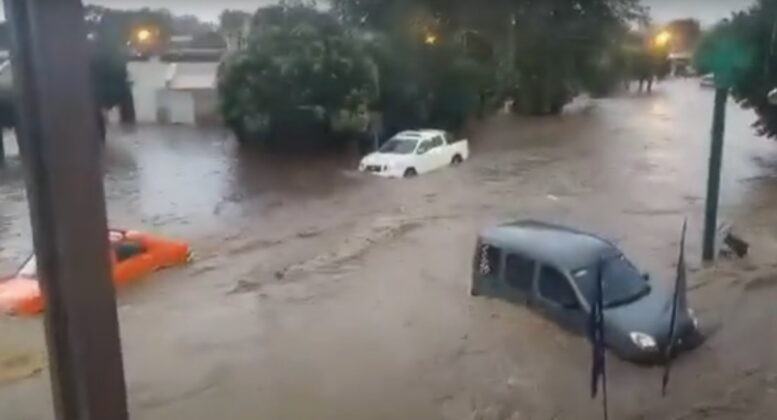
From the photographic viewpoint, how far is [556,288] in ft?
7.67

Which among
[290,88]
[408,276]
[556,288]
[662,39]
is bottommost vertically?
[408,276]

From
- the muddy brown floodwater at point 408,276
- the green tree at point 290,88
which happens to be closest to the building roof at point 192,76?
the muddy brown floodwater at point 408,276

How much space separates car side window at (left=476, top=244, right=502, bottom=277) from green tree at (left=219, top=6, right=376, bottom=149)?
223 centimetres

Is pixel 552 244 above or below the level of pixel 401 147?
above

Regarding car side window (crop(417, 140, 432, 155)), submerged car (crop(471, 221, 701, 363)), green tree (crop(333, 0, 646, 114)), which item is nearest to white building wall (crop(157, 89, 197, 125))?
green tree (crop(333, 0, 646, 114))

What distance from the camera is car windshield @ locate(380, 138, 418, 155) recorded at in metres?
5.17

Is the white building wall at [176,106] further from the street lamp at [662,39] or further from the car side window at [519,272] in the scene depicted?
the street lamp at [662,39]

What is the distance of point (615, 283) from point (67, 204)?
→ 174 centimetres

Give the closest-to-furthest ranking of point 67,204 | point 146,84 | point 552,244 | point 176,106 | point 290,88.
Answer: point 67,204
point 552,244
point 146,84
point 176,106
point 290,88

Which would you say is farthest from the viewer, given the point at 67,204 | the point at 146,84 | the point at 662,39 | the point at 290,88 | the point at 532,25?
the point at 290,88

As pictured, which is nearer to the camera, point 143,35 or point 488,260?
point 143,35

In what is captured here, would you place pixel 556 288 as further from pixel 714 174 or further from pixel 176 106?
pixel 176 106

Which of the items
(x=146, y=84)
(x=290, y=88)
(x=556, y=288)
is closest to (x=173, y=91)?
(x=146, y=84)

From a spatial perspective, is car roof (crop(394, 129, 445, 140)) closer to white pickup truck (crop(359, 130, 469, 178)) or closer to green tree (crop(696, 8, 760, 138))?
white pickup truck (crop(359, 130, 469, 178))
